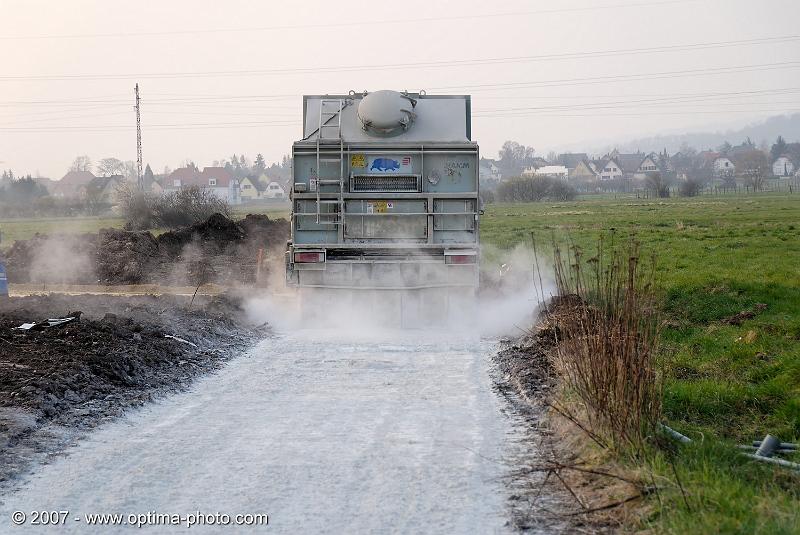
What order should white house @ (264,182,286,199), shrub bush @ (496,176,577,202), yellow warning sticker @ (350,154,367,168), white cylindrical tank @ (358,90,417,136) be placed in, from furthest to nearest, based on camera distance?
white house @ (264,182,286,199) → shrub bush @ (496,176,577,202) → white cylindrical tank @ (358,90,417,136) → yellow warning sticker @ (350,154,367,168)

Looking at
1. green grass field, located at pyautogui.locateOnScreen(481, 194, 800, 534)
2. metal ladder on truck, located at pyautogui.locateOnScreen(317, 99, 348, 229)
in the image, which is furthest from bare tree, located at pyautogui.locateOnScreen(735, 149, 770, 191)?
metal ladder on truck, located at pyautogui.locateOnScreen(317, 99, 348, 229)

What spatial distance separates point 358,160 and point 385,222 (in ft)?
3.74

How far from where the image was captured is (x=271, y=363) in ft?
42.8

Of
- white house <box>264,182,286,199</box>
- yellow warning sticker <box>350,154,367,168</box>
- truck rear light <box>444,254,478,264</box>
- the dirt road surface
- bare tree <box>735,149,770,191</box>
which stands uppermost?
bare tree <box>735,149,770,191</box>

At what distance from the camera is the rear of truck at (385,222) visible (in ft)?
54.6

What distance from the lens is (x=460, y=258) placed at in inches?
650

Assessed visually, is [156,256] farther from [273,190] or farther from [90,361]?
[273,190]

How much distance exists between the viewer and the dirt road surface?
6.60 m

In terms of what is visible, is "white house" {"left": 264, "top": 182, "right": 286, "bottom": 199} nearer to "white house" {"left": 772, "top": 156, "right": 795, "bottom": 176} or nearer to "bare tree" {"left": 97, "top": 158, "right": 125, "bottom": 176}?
"bare tree" {"left": 97, "top": 158, "right": 125, "bottom": 176}

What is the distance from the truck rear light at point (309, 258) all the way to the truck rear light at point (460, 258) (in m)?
2.05

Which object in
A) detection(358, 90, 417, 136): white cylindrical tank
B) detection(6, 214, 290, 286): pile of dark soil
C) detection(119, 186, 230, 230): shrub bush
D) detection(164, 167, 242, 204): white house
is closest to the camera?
detection(358, 90, 417, 136): white cylindrical tank

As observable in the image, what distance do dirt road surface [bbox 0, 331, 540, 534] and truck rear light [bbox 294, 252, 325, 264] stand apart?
4.57 m

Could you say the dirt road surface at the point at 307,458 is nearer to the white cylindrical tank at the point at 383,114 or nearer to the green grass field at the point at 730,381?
the green grass field at the point at 730,381

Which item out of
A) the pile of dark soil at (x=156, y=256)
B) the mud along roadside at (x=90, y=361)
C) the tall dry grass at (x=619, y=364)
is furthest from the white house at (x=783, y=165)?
the tall dry grass at (x=619, y=364)
